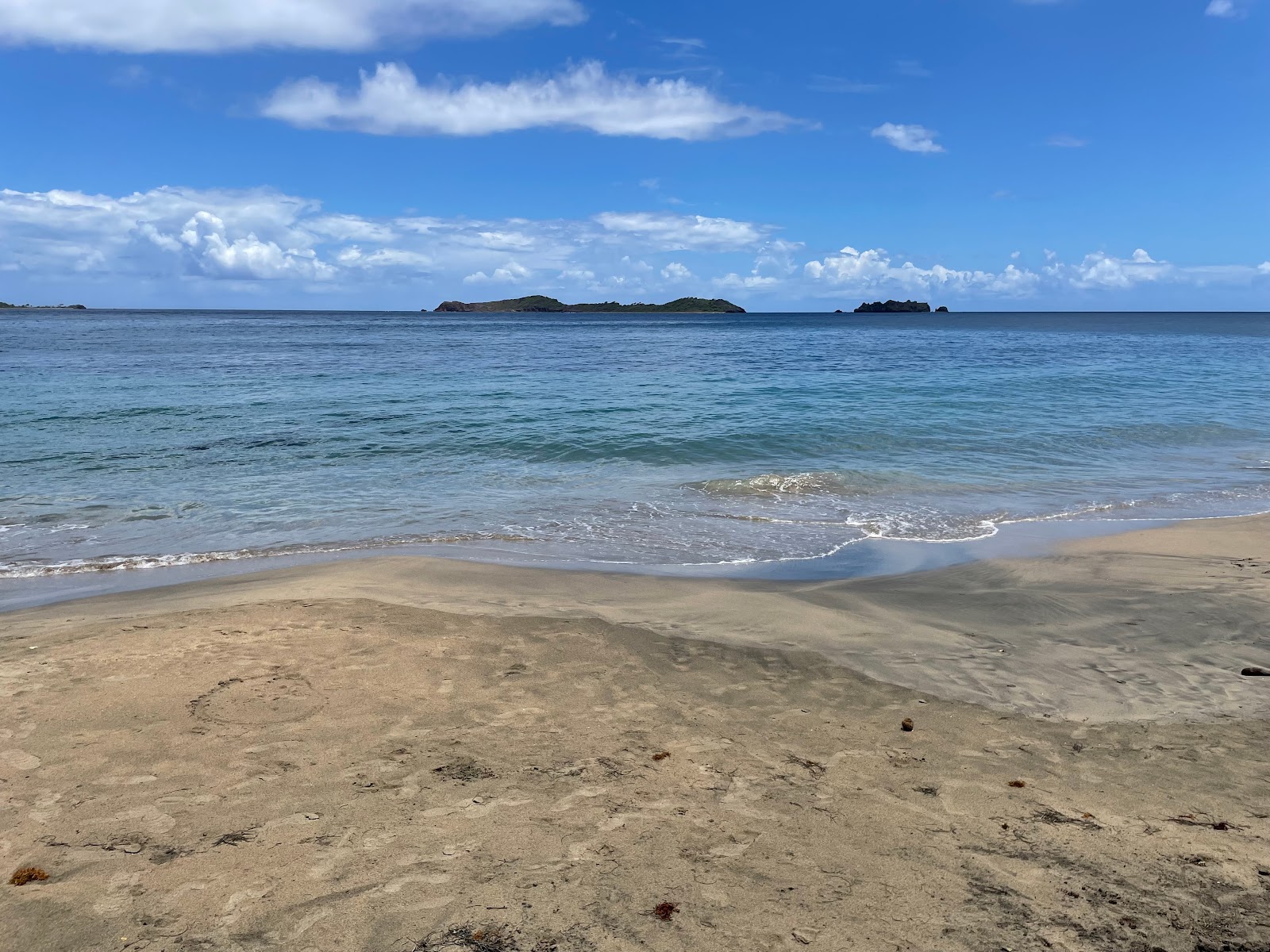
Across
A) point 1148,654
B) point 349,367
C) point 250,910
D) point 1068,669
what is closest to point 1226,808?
point 1068,669

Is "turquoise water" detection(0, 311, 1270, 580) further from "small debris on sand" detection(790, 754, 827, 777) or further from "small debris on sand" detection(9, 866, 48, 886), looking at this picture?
"small debris on sand" detection(9, 866, 48, 886)

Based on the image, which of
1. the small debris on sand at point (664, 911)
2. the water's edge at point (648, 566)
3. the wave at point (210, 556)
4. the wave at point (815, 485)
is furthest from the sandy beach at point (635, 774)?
the wave at point (815, 485)

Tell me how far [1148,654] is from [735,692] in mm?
3703

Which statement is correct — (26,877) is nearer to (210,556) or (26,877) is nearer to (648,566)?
(648,566)

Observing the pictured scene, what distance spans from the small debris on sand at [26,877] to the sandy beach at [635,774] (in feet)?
0.17

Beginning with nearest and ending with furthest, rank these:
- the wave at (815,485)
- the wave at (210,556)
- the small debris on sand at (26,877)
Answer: the small debris on sand at (26,877) → the wave at (210,556) → the wave at (815,485)

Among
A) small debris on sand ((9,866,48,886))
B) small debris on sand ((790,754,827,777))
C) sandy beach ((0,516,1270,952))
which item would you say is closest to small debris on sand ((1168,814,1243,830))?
sandy beach ((0,516,1270,952))

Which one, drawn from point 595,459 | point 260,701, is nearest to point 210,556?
point 260,701

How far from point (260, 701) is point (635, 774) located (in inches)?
110

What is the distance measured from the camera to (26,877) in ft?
11.7

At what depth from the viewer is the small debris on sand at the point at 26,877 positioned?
3.56m

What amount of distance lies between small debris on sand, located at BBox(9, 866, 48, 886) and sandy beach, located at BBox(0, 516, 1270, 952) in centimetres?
5

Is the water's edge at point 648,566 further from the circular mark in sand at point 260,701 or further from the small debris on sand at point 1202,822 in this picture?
the small debris on sand at point 1202,822

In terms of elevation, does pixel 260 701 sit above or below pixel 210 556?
above
